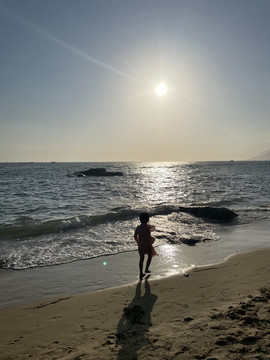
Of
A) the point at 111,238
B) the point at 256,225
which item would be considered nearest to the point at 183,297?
the point at 111,238

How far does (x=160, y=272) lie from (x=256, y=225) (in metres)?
8.68

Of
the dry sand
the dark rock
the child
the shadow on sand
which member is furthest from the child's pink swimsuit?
the dark rock

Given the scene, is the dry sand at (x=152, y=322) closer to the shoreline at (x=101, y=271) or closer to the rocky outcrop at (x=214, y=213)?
the shoreline at (x=101, y=271)

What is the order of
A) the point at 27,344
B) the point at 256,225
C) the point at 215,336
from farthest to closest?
the point at 256,225 → the point at 27,344 → the point at 215,336

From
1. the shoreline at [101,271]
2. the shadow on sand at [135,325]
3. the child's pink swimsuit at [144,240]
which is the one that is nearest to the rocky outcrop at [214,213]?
the shoreline at [101,271]

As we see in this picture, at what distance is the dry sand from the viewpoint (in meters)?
3.58

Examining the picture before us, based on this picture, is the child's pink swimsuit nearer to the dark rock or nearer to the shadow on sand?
the shadow on sand

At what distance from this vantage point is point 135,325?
14.3 ft

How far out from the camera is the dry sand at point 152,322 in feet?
11.8

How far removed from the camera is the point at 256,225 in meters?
13.7

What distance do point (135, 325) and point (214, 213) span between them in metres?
12.2

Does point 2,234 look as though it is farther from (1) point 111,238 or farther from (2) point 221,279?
(2) point 221,279

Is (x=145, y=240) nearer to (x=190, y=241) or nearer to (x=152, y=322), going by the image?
(x=152, y=322)

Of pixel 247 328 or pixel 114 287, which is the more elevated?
pixel 247 328
